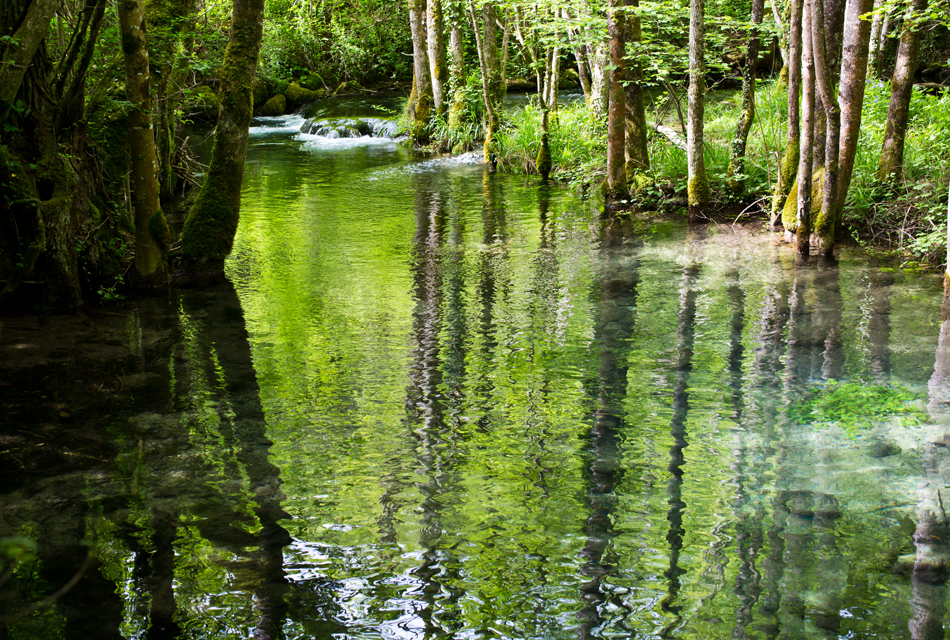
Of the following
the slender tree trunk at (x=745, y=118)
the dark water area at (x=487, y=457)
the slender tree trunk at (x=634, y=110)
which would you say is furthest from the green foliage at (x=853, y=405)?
the slender tree trunk at (x=634, y=110)

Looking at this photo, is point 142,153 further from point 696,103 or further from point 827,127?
point 827,127

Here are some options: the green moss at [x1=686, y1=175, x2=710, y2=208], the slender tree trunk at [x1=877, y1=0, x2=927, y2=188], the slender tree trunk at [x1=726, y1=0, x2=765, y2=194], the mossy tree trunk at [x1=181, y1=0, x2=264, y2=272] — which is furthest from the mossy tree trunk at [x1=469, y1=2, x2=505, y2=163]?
the slender tree trunk at [x1=877, y1=0, x2=927, y2=188]

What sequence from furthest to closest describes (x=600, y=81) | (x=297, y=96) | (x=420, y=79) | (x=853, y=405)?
(x=297, y=96)
(x=420, y=79)
(x=600, y=81)
(x=853, y=405)

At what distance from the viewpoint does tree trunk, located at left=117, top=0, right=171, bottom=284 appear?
7430mm

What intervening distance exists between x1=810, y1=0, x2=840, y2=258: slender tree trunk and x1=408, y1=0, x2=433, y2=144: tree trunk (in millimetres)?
13890

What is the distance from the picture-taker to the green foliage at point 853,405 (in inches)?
205

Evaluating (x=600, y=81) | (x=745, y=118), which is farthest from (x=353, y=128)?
(x=745, y=118)

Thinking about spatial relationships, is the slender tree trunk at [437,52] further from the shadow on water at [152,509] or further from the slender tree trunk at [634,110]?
the shadow on water at [152,509]

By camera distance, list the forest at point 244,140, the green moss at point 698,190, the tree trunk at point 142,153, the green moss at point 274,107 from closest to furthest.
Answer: the forest at point 244,140 → the tree trunk at point 142,153 → the green moss at point 698,190 → the green moss at point 274,107

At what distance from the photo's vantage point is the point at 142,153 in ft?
25.7

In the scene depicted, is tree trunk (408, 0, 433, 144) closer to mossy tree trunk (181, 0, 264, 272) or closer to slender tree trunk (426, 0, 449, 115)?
slender tree trunk (426, 0, 449, 115)

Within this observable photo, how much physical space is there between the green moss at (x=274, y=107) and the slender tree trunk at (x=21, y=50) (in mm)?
23966

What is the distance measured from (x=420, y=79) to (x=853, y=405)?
18651mm

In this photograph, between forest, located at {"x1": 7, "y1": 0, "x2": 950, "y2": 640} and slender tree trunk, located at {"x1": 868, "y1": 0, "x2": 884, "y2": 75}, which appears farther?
slender tree trunk, located at {"x1": 868, "y1": 0, "x2": 884, "y2": 75}
